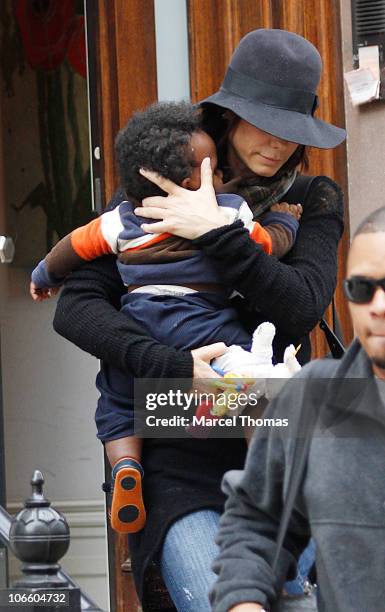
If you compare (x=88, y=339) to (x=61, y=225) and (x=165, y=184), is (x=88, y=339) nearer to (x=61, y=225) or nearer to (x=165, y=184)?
(x=165, y=184)

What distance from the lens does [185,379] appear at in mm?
3369

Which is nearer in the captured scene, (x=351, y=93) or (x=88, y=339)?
(x=88, y=339)

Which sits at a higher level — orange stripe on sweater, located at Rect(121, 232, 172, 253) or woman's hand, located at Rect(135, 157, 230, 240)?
woman's hand, located at Rect(135, 157, 230, 240)

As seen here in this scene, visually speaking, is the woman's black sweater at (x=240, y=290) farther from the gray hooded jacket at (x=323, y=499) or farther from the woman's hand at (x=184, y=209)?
the gray hooded jacket at (x=323, y=499)

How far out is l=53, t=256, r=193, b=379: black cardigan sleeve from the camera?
339cm

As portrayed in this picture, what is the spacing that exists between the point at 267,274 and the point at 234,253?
10 cm

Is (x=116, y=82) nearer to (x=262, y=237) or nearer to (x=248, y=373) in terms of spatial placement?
(x=262, y=237)

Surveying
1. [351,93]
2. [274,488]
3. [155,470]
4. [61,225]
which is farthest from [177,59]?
[274,488]

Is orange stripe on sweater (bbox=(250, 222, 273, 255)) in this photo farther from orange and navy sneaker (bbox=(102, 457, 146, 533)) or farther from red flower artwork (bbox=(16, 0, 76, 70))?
red flower artwork (bbox=(16, 0, 76, 70))

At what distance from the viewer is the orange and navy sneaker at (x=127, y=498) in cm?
341

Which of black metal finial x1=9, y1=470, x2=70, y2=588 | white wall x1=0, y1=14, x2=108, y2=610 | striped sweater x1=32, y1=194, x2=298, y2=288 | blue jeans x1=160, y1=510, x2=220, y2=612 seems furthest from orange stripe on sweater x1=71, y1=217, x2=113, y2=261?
white wall x1=0, y1=14, x2=108, y2=610

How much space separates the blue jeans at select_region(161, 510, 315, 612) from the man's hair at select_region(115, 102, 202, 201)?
2.73ft

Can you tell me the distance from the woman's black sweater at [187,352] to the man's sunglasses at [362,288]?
3.19 ft

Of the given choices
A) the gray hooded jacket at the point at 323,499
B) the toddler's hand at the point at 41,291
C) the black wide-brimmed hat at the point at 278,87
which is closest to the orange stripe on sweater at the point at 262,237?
the black wide-brimmed hat at the point at 278,87
